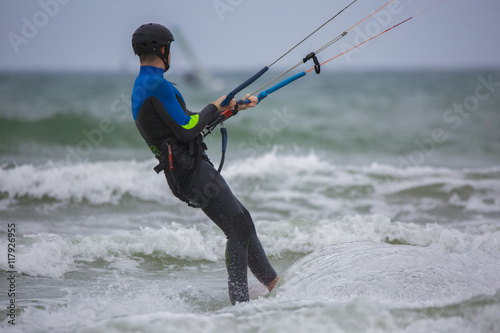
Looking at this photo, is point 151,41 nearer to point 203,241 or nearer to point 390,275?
point 390,275

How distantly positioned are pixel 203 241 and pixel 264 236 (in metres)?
0.79

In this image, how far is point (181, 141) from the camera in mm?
3984

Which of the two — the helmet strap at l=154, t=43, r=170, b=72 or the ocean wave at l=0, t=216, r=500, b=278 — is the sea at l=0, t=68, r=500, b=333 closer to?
the ocean wave at l=0, t=216, r=500, b=278

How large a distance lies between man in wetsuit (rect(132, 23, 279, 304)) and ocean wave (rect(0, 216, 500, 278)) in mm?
2030

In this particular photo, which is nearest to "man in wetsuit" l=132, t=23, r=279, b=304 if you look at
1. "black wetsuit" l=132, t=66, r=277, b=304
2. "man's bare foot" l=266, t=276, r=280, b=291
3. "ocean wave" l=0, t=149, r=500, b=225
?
"black wetsuit" l=132, t=66, r=277, b=304

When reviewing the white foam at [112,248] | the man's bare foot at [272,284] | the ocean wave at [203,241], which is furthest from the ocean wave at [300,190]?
the man's bare foot at [272,284]

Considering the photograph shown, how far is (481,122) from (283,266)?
19.0 metres

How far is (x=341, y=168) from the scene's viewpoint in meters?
12.2

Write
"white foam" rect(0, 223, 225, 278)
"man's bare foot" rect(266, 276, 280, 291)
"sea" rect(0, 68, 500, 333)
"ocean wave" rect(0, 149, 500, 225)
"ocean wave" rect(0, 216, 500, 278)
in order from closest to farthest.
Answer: "sea" rect(0, 68, 500, 333)
"man's bare foot" rect(266, 276, 280, 291)
"white foam" rect(0, 223, 225, 278)
"ocean wave" rect(0, 216, 500, 278)
"ocean wave" rect(0, 149, 500, 225)

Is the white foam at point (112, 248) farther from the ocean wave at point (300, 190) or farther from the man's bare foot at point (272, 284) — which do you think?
the ocean wave at point (300, 190)

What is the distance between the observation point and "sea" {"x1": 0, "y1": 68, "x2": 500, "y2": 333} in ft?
11.2

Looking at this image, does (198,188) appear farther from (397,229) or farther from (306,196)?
(306,196)

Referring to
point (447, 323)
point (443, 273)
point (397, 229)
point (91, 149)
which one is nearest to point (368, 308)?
point (447, 323)

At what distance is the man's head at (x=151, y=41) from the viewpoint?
152 inches
